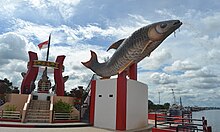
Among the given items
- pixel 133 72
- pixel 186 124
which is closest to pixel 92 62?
pixel 133 72

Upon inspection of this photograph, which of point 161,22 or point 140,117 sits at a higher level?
point 161,22

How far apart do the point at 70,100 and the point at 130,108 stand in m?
8.70

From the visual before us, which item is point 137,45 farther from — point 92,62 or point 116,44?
point 92,62

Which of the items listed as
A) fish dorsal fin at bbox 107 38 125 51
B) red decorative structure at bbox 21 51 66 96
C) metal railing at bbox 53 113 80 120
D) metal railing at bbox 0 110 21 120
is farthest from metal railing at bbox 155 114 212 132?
red decorative structure at bbox 21 51 66 96

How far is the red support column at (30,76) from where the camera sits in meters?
22.2

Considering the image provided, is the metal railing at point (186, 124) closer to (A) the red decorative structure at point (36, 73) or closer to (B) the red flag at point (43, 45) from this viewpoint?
(A) the red decorative structure at point (36, 73)

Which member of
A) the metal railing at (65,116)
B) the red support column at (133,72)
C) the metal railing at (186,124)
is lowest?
the metal railing at (65,116)

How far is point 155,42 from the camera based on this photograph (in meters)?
12.9

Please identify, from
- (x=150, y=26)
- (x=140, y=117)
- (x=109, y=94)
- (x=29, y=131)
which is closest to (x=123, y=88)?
(x=109, y=94)

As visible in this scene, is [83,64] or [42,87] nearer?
[83,64]

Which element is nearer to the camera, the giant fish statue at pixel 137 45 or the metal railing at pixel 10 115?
the giant fish statue at pixel 137 45

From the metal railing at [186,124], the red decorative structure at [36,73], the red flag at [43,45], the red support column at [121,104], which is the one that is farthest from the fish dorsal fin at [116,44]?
the red flag at [43,45]

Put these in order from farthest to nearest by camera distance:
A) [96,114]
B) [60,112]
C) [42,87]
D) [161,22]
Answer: [42,87]
[60,112]
[96,114]
[161,22]

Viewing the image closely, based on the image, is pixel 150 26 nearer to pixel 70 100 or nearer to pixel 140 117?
pixel 140 117
